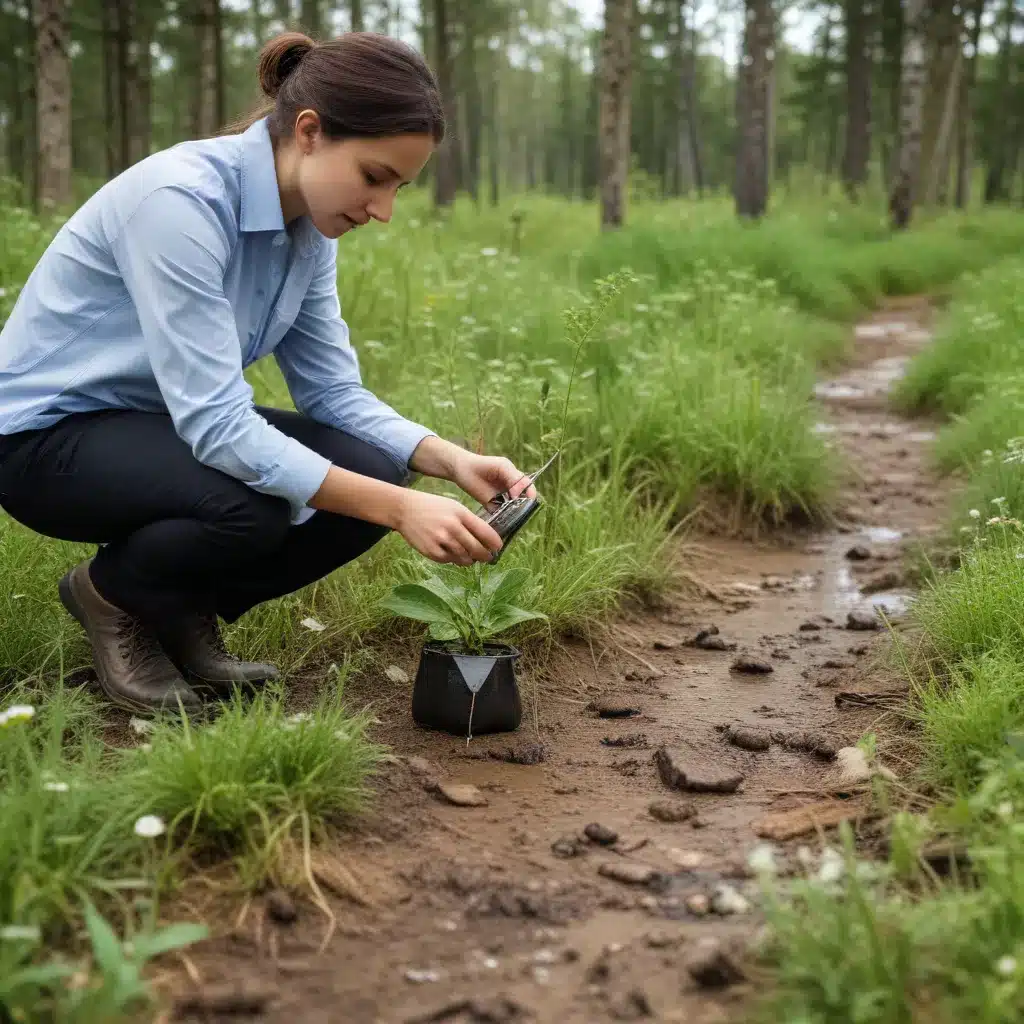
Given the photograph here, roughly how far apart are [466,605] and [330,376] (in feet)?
2.25

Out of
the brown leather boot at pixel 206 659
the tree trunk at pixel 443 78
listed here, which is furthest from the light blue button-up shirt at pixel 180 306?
the tree trunk at pixel 443 78

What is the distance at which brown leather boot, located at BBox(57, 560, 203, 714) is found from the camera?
262cm

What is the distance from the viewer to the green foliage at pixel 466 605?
8.92ft

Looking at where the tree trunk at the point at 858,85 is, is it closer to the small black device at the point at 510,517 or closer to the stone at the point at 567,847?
the small black device at the point at 510,517

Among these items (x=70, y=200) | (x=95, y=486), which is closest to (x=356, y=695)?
(x=95, y=486)

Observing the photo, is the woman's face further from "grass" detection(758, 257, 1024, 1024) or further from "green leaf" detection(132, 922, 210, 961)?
"grass" detection(758, 257, 1024, 1024)

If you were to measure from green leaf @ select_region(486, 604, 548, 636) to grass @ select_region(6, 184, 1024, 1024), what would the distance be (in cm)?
38

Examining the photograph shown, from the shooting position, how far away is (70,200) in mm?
8961

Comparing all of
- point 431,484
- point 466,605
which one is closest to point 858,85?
point 431,484

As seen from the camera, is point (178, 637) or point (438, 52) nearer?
point (178, 637)

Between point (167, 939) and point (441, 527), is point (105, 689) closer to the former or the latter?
point (441, 527)

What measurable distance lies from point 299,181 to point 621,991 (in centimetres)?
171

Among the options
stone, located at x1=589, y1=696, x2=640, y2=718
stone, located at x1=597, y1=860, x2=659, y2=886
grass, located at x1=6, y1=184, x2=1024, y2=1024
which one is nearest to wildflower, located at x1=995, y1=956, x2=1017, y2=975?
grass, located at x1=6, y1=184, x2=1024, y2=1024

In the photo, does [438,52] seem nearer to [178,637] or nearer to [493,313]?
[493,313]
